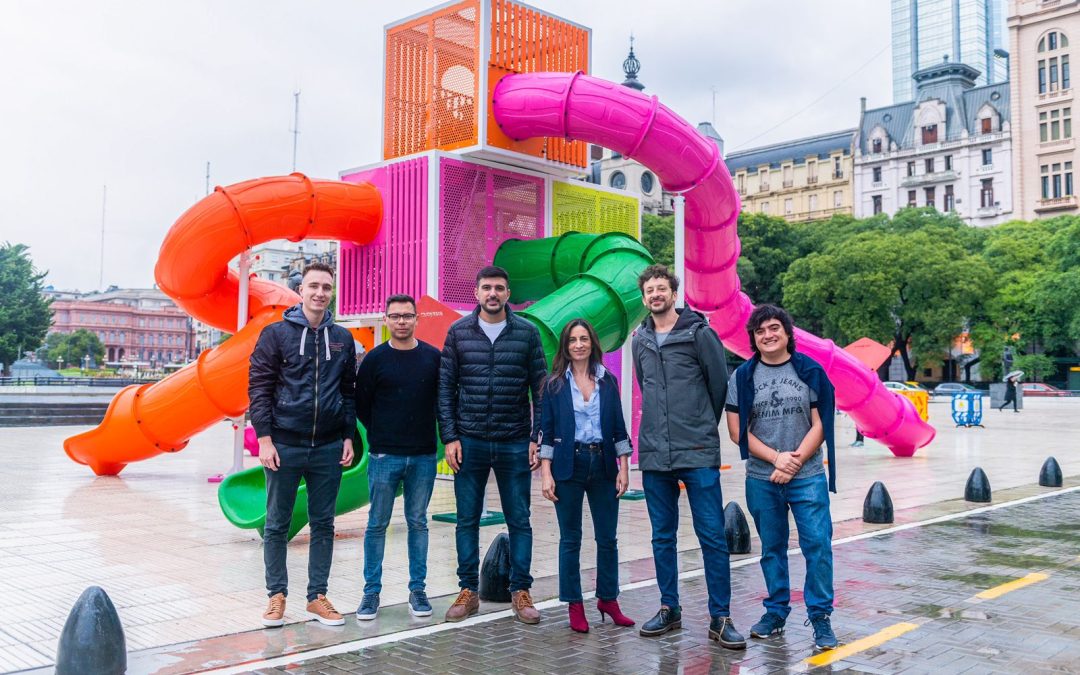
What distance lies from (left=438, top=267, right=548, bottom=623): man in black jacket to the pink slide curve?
218 inches

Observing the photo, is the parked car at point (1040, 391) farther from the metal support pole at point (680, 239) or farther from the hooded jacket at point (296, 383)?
the hooded jacket at point (296, 383)

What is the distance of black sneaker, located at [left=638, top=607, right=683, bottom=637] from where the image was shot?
5.37 meters

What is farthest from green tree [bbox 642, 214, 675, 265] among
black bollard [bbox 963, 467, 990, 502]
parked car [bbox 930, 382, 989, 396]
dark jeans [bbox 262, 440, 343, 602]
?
dark jeans [bbox 262, 440, 343, 602]

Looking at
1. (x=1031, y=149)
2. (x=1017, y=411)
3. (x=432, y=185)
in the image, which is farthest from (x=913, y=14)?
(x=432, y=185)

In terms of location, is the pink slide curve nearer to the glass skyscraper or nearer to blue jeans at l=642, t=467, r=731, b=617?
blue jeans at l=642, t=467, r=731, b=617

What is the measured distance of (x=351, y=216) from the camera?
12.4 meters

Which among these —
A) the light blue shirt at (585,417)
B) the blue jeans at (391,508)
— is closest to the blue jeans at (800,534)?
the light blue shirt at (585,417)

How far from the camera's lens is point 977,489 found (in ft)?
38.1

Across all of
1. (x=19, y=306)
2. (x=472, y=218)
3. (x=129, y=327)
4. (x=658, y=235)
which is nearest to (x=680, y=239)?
(x=472, y=218)

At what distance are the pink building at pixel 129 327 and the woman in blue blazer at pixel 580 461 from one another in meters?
128

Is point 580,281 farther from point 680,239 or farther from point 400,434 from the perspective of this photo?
point 400,434

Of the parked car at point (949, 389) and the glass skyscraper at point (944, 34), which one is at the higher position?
the glass skyscraper at point (944, 34)

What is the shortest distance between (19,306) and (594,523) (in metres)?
64.4

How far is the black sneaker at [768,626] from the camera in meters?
5.39
